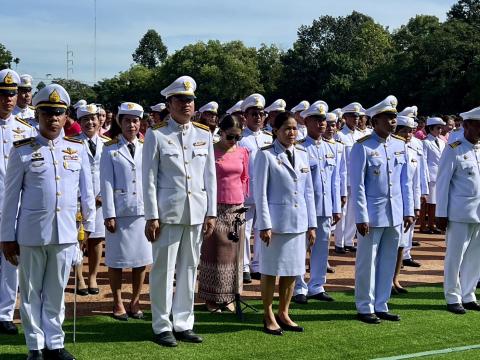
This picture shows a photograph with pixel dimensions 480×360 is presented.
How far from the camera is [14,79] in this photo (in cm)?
648

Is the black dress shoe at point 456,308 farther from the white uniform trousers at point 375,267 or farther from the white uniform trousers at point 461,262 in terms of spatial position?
the white uniform trousers at point 375,267

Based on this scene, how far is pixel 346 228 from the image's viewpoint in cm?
1174

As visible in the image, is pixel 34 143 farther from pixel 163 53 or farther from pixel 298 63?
pixel 163 53

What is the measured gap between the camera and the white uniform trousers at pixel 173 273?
6.28m

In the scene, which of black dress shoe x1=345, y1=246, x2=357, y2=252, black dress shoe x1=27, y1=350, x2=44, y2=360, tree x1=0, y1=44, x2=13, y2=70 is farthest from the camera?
tree x1=0, y1=44, x2=13, y2=70

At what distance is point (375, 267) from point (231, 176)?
185 cm

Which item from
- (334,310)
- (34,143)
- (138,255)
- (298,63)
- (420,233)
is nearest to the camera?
(34,143)

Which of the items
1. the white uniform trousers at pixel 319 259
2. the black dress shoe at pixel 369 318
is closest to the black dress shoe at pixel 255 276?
the white uniform trousers at pixel 319 259

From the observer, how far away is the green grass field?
6.01m

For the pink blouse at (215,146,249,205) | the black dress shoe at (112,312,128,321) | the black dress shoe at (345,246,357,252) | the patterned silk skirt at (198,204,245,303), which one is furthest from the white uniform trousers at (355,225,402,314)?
the black dress shoe at (345,246,357,252)

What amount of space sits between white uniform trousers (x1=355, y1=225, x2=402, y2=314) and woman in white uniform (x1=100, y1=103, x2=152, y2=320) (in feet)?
7.30

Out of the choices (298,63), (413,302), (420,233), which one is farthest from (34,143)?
(298,63)

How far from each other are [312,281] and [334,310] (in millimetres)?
696

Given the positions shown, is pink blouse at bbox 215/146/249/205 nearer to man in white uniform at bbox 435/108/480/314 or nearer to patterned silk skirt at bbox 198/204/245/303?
patterned silk skirt at bbox 198/204/245/303
